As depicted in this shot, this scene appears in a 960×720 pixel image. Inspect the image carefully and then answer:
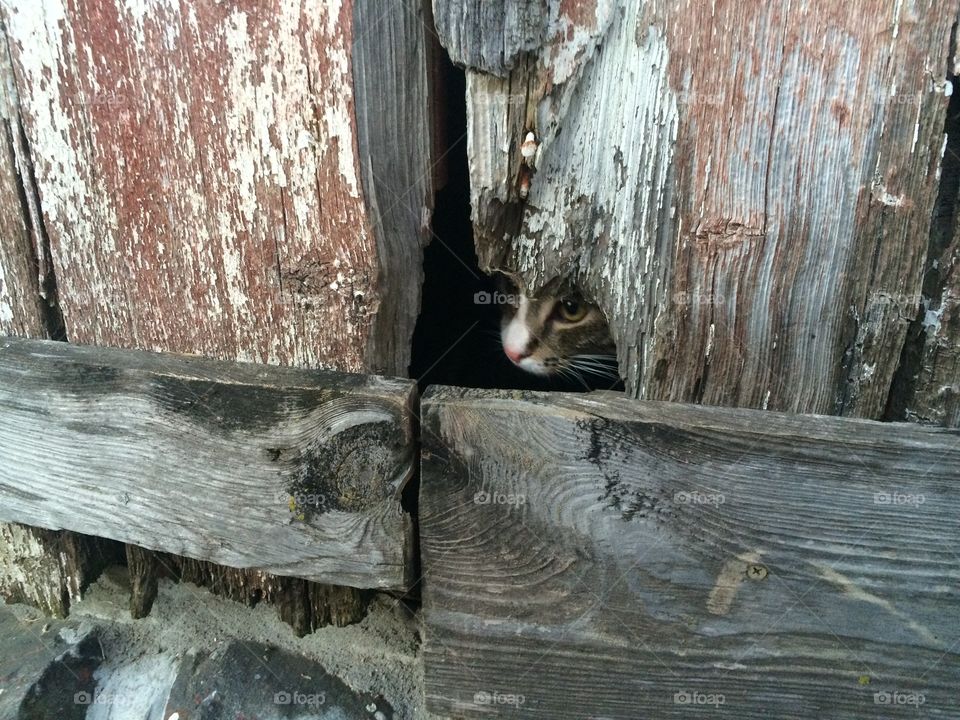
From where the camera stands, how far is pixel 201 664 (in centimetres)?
136

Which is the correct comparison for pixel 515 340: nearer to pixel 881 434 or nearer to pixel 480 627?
pixel 480 627

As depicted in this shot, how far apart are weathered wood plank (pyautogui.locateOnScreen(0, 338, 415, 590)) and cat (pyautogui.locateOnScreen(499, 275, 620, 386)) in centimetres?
100

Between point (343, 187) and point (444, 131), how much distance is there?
1.06 feet

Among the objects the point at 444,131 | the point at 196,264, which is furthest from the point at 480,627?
the point at 444,131

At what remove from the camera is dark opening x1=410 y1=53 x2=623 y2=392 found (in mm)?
1470

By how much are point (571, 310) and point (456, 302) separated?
600 millimetres
